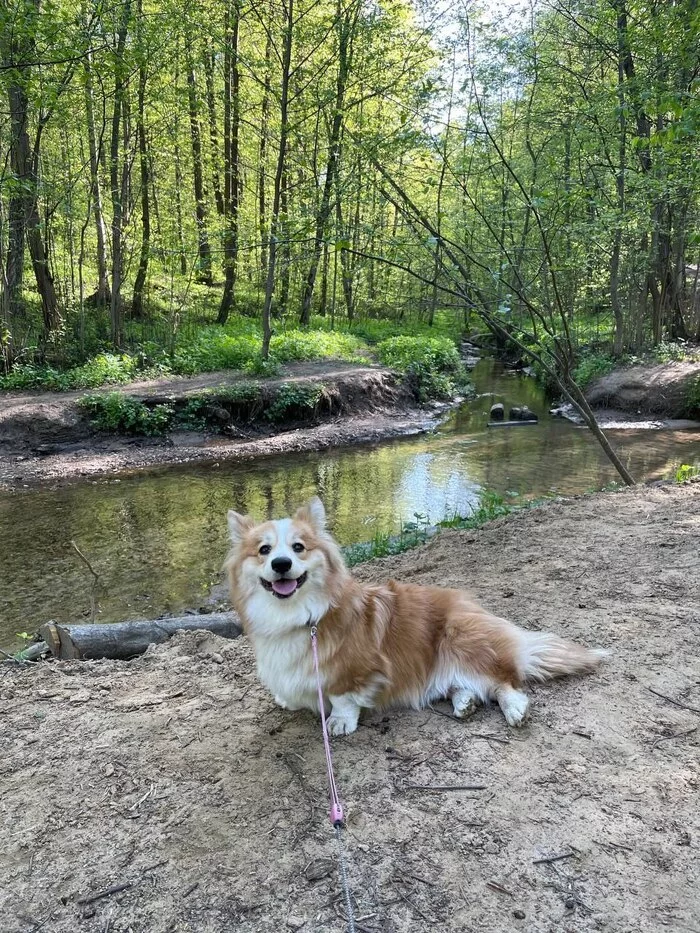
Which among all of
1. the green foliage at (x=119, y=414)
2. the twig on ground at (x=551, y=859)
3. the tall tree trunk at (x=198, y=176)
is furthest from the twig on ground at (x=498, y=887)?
the green foliage at (x=119, y=414)

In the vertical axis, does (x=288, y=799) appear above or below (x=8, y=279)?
below

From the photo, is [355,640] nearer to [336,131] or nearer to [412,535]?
[412,535]

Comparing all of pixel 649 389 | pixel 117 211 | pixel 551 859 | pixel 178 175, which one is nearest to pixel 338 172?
pixel 551 859

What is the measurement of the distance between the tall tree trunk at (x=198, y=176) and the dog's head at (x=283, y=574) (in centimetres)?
Answer: 951

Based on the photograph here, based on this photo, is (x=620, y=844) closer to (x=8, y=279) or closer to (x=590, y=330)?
(x=8, y=279)

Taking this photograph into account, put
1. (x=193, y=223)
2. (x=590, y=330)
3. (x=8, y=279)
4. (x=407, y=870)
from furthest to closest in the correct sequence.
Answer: (x=590, y=330)
(x=193, y=223)
(x=8, y=279)
(x=407, y=870)

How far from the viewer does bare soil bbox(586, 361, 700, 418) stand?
53.0ft

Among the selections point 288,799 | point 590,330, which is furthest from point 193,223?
point 288,799

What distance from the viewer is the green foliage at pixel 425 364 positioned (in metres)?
19.8

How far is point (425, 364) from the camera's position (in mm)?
20703

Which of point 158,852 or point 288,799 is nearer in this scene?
point 158,852

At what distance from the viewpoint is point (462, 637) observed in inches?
135

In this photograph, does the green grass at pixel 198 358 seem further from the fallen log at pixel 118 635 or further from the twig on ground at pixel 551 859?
the twig on ground at pixel 551 859

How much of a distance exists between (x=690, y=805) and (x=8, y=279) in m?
17.2
